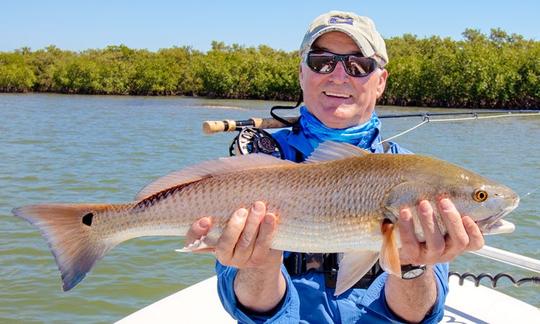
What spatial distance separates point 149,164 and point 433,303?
→ 46.3ft

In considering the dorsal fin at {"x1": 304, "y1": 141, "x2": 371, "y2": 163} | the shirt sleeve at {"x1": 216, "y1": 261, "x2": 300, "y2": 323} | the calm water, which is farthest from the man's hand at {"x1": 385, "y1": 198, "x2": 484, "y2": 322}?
the calm water

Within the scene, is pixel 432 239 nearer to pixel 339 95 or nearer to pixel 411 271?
pixel 411 271

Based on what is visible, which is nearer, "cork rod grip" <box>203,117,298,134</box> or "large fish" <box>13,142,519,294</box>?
"large fish" <box>13,142,519,294</box>

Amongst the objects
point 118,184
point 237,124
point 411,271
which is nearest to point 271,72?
point 118,184

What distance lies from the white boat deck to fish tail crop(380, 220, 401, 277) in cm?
212

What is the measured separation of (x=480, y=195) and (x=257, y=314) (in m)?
1.09

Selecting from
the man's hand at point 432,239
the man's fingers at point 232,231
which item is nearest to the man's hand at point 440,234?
the man's hand at point 432,239

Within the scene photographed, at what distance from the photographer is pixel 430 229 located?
7.57 feet

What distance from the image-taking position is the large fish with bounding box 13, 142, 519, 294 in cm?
236

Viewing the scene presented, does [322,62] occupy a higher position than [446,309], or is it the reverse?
[322,62]

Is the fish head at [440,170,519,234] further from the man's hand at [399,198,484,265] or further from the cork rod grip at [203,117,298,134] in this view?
the cork rod grip at [203,117,298,134]

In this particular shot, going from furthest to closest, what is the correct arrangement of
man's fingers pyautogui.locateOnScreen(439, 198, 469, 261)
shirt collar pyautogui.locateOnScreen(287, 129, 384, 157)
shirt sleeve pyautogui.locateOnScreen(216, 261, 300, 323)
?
shirt collar pyautogui.locateOnScreen(287, 129, 384, 157) → shirt sleeve pyautogui.locateOnScreen(216, 261, 300, 323) → man's fingers pyautogui.locateOnScreen(439, 198, 469, 261)

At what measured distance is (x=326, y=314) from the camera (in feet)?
9.06

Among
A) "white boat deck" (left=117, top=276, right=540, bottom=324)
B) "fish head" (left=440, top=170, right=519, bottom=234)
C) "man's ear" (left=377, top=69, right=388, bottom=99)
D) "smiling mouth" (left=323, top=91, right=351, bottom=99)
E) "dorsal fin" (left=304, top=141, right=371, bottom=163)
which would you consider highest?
"man's ear" (left=377, top=69, right=388, bottom=99)
